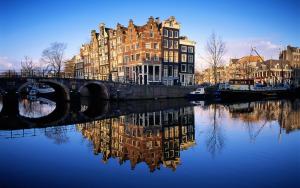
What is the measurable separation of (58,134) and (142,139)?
20.2 feet

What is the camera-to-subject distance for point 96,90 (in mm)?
52219

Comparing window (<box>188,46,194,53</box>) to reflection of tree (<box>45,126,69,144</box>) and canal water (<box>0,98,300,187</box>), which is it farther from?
reflection of tree (<box>45,126,69,144</box>)

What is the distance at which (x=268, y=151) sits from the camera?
13852 millimetres

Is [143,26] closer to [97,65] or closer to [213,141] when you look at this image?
[97,65]

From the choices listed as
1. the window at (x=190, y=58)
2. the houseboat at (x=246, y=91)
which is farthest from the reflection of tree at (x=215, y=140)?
the window at (x=190, y=58)

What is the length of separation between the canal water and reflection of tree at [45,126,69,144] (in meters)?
0.06

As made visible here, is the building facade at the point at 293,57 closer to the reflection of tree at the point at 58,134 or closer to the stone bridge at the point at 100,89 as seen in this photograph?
the stone bridge at the point at 100,89

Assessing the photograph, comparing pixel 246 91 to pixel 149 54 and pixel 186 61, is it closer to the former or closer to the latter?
pixel 186 61

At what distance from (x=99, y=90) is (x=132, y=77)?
389 inches

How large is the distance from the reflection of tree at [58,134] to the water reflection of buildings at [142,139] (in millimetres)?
1233

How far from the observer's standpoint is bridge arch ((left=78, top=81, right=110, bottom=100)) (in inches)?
1781

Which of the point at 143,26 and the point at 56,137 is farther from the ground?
the point at 143,26

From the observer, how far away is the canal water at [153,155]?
394 inches

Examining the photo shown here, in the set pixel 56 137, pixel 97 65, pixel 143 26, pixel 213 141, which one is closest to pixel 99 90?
pixel 143 26
